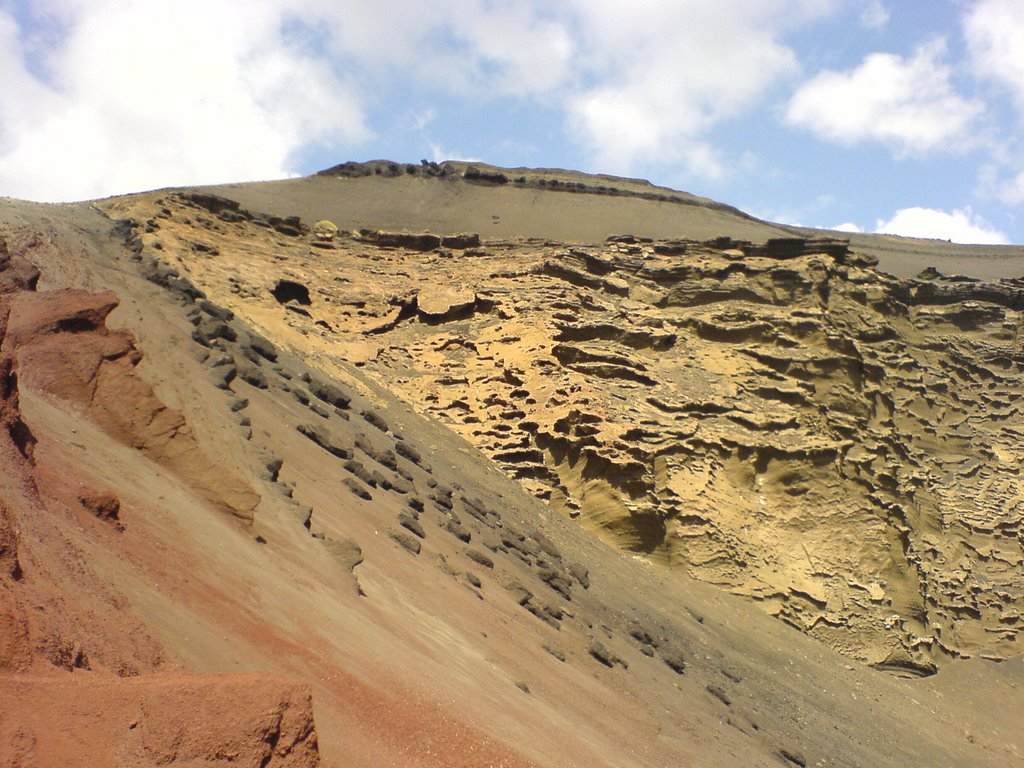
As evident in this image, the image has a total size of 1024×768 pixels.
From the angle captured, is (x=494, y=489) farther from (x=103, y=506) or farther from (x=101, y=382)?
(x=103, y=506)

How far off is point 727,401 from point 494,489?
23.4ft

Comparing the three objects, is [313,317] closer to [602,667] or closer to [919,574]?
[602,667]

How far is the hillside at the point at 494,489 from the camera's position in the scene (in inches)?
212

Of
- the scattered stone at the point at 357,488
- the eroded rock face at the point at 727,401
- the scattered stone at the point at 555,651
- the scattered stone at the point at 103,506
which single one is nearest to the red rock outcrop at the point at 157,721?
the scattered stone at the point at 103,506

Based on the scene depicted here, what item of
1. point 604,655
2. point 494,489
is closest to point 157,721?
point 604,655

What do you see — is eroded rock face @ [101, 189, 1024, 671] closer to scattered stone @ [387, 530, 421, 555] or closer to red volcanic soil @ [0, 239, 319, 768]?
scattered stone @ [387, 530, 421, 555]

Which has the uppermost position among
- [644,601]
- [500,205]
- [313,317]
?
[500,205]

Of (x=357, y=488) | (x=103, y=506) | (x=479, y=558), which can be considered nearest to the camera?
(x=103, y=506)

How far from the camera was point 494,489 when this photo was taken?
672 inches

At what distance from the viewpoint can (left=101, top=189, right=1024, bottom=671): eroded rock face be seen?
1930 centimetres

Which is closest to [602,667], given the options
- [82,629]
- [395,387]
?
[82,629]

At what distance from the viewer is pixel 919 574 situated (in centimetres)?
2192

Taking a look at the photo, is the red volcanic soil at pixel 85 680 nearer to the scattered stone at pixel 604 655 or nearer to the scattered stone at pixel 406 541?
the scattered stone at pixel 406 541

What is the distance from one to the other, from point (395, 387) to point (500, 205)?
17472 mm
